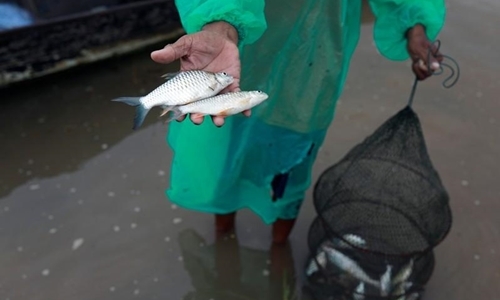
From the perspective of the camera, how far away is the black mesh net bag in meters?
2.57

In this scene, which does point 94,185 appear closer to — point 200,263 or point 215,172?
point 200,263

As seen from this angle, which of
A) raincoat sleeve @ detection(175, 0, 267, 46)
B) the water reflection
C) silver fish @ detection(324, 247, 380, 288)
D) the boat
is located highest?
raincoat sleeve @ detection(175, 0, 267, 46)

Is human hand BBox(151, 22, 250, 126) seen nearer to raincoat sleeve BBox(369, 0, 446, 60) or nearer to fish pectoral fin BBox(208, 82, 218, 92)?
fish pectoral fin BBox(208, 82, 218, 92)

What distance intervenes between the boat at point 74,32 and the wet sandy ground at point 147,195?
0.17 meters

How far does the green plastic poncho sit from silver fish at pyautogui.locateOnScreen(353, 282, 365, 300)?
56 centimetres

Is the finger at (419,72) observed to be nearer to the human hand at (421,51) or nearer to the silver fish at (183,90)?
the human hand at (421,51)

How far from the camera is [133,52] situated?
186 inches

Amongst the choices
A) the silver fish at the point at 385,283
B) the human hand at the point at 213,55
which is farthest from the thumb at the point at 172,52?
the silver fish at the point at 385,283

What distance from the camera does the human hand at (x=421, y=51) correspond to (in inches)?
88.3

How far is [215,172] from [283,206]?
506 millimetres

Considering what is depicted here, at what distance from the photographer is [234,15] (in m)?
1.69

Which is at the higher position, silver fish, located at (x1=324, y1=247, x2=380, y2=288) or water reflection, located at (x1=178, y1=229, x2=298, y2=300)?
silver fish, located at (x1=324, y1=247, x2=380, y2=288)

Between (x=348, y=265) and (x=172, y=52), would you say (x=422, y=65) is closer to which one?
(x=348, y=265)

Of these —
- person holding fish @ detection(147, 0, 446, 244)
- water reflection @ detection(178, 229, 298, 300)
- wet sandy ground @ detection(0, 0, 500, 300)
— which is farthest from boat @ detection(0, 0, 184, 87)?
person holding fish @ detection(147, 0, 446, 244)
